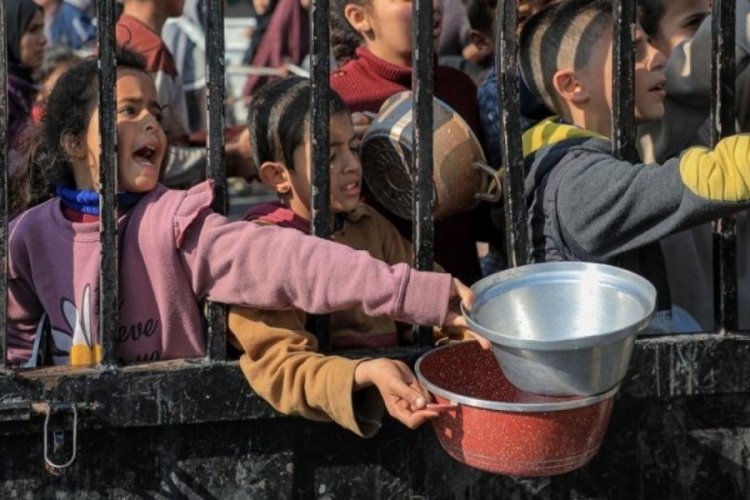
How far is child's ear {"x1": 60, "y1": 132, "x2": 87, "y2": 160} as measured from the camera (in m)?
3.19

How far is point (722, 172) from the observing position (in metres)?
2.77

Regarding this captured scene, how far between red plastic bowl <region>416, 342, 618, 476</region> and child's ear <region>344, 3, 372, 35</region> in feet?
5.50

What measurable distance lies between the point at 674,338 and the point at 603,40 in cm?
72

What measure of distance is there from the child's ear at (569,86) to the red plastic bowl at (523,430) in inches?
34.7

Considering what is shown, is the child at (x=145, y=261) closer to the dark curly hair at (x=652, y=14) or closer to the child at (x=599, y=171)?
the child at (x=599, y=171)

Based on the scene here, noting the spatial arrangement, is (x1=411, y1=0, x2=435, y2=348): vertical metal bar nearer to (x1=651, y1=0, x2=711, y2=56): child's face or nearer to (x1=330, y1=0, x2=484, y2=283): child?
(x1=330, y1=0, x2=484, y2=283): child

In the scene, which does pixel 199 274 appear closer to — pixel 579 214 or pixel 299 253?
pixel 299 253

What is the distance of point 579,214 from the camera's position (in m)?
2.97

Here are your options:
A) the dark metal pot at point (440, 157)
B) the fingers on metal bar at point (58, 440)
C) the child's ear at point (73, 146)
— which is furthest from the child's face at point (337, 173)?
the fingers on metal bar at point (58, 440)

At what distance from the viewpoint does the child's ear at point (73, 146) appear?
319cm

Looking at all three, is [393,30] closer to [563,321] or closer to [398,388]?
[563,321]

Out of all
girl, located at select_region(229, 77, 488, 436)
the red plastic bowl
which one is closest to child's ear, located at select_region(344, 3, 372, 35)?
girl, located at select_region(229, 77, 488, 436)

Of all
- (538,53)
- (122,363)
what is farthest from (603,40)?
(122,363)

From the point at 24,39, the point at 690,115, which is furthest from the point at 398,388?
the point at 24,39
